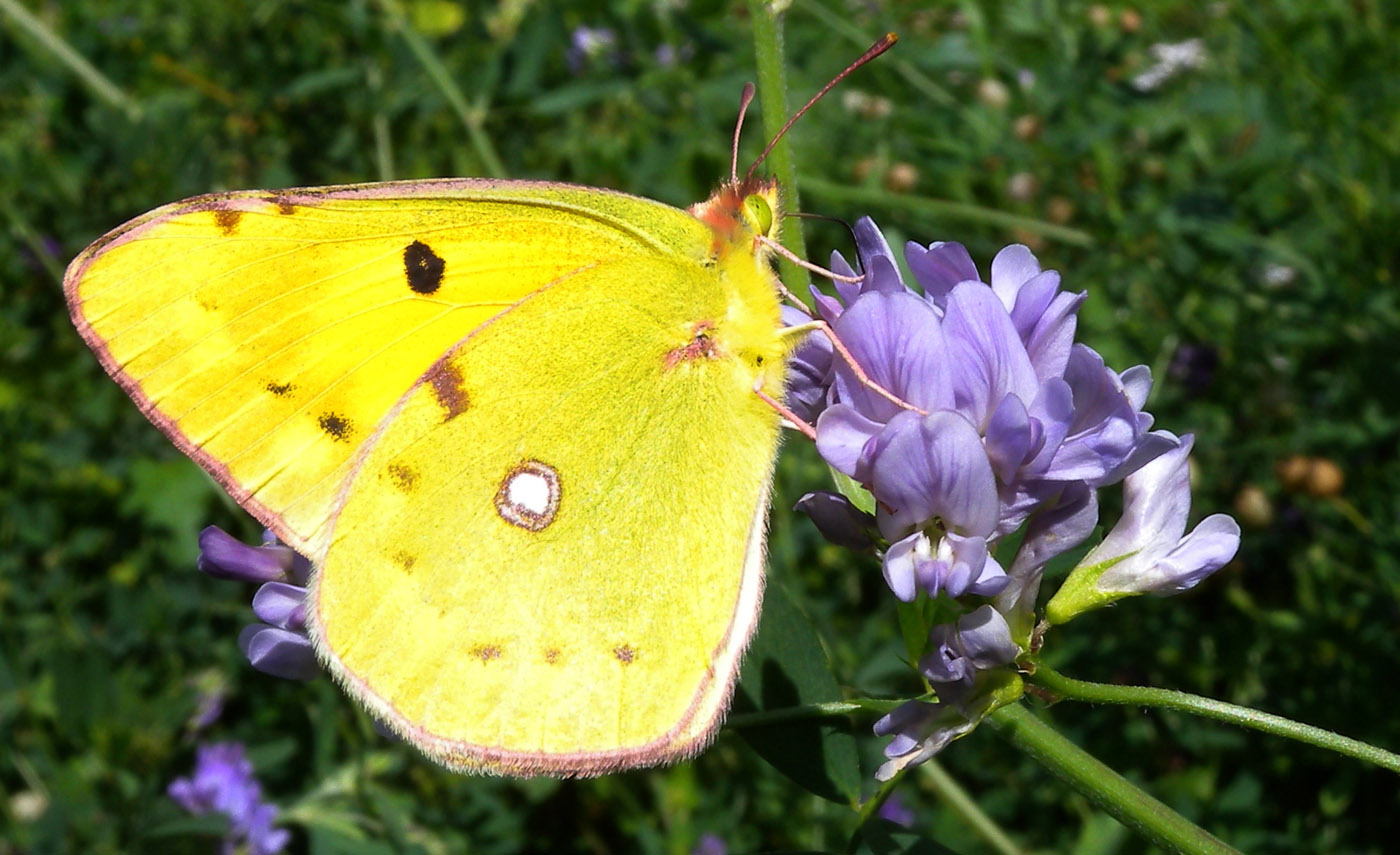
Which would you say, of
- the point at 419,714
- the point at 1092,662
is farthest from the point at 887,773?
the point at 1092,662

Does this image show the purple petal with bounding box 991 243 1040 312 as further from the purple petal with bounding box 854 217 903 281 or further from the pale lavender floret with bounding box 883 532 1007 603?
the pale lavender floret with bounding box 883 532 1007 603

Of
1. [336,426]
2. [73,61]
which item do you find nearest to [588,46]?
[73,61]

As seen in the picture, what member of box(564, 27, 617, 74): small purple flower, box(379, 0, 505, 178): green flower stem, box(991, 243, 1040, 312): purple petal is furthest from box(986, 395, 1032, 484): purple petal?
box(564, 27, 617, 74): small purple flower

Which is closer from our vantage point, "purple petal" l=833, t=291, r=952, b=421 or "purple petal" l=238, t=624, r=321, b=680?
"purple petal" l=833, t=291, r=952, b=421

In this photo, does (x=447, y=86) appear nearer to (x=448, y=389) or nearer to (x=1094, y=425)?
(x=448, y=389)

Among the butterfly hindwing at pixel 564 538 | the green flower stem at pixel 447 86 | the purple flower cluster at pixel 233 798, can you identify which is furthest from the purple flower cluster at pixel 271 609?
the green flower stem at pixel 447 86
